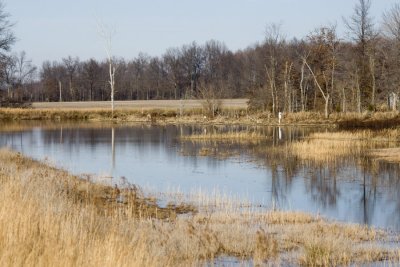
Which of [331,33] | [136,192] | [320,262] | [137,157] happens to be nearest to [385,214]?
[320,262]

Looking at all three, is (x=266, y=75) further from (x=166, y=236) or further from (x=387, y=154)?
(x=166, y=236)

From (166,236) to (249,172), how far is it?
12.3m

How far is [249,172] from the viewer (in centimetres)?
2220

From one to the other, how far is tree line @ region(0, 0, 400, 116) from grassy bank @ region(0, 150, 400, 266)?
1281 inches

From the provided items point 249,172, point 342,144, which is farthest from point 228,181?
point 342,144

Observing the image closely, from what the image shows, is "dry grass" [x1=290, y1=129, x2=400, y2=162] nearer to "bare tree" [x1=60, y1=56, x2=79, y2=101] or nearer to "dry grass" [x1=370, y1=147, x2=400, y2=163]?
"dry grass" [x1=370, y1=147, x2=400, y2=163]

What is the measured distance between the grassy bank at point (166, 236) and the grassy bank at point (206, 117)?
2613 centimetres

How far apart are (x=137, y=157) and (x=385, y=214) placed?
53.1ft

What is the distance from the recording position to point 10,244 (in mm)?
6984

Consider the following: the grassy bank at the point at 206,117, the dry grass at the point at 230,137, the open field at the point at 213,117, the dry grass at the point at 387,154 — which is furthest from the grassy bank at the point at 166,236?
the grassy bank at the point at 206,117

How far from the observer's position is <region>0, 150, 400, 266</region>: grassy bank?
7012mm

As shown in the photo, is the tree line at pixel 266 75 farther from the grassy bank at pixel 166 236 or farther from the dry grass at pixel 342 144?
the grassy bank at pixel 166 236

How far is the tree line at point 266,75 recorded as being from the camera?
164 feet

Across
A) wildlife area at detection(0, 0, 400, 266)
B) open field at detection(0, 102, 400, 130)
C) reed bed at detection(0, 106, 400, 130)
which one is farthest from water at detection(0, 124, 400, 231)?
open field at detection(0, 102, 400, 130)
